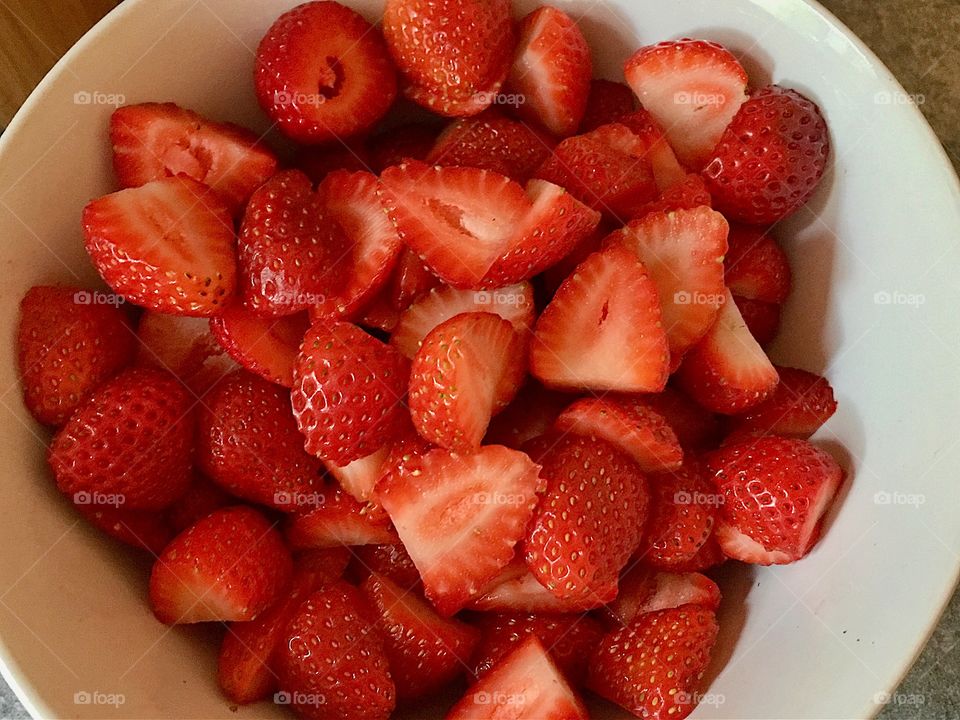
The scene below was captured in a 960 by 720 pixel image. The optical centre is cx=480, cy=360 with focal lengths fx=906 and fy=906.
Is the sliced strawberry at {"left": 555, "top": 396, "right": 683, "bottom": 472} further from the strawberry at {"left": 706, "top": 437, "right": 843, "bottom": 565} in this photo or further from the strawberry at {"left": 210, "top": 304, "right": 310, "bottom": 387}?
the strawberry at {"left": 210, "top": 304, "right": 310, "bottom": 387}

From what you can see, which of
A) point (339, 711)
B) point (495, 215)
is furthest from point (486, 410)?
point (339, 711)

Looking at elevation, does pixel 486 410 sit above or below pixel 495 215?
below

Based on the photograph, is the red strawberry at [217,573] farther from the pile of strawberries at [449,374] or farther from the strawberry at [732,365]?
the strawberry at [732,365]

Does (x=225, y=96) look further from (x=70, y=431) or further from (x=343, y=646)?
(x=343, y=646)

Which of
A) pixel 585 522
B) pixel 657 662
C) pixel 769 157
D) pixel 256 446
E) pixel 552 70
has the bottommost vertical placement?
pixel 657 662

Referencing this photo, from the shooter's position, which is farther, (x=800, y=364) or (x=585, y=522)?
(x=800, y=364)

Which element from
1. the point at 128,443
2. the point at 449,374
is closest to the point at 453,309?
the point at 449,374

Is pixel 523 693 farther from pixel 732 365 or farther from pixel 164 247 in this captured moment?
pixel 164 247
